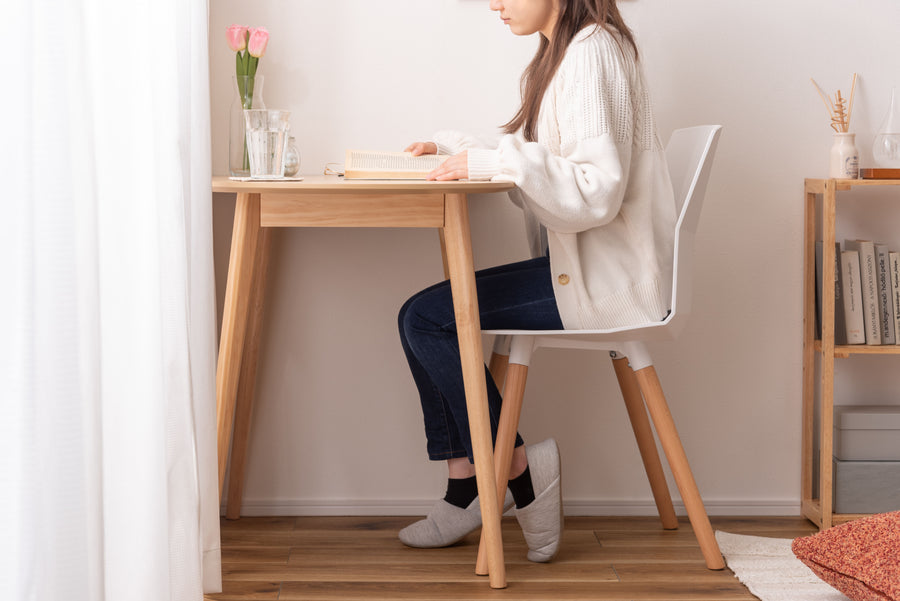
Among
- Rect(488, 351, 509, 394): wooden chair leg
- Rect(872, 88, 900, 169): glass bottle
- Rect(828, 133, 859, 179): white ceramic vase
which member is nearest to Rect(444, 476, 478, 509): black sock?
Rect(488, 351, 509, 394): wooden chair leg

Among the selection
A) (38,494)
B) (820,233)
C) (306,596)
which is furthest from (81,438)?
(820,233)

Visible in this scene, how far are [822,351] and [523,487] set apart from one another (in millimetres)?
705

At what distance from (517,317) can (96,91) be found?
0.93m

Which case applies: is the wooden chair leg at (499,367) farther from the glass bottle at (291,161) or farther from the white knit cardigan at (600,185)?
the glass bottle at (291,161)

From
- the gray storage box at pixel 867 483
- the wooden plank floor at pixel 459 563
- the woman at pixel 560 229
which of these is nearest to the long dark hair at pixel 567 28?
the woman at pixel 560 229

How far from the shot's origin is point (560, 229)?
151cm

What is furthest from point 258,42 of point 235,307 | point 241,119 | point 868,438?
point 868,438

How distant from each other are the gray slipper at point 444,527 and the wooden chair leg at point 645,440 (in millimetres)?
388

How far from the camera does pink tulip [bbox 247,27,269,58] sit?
5.85ft

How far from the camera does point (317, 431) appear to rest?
1988mm

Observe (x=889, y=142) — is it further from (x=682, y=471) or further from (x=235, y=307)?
(x=235, y=307)

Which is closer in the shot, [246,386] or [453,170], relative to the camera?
[453,170]

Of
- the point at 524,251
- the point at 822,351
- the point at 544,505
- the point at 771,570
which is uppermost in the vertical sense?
the point at 524,251

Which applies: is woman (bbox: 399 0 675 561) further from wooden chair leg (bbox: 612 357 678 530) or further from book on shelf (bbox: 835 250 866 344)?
book on shelf (bbox: 835 250 866 344)
